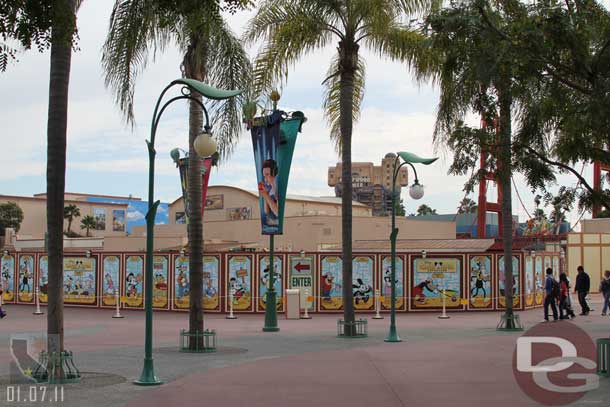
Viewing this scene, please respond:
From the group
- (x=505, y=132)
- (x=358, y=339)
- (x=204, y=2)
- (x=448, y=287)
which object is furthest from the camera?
(x=448, y=287)

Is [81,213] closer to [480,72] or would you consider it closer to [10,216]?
[10,216]

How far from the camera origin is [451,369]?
15.0 meters

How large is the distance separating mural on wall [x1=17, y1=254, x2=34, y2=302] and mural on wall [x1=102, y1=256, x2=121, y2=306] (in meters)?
4.56

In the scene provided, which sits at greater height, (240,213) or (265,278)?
(240,213)

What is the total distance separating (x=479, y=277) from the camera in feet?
104

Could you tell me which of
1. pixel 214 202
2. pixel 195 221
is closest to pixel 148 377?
pixel 195 221

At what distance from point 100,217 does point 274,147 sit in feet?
250

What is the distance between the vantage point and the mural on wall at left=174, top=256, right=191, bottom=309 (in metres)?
32.4

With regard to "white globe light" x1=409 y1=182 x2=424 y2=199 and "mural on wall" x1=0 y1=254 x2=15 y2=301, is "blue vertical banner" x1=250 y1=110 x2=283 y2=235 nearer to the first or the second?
"white globe light" x1=409 y1=182 x2=424 y2=199

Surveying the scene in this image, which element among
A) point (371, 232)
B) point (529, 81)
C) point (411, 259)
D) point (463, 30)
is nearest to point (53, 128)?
point (463, 30)

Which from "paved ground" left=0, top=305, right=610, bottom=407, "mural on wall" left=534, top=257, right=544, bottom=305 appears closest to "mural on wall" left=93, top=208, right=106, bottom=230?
"mural on wall" left=534, top=257, right=544, bottom=305

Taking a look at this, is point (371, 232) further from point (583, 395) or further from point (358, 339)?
point (583, 395)

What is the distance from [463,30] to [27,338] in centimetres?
883

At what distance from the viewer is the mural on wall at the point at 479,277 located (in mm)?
31797
